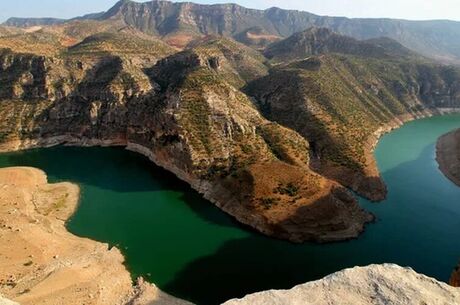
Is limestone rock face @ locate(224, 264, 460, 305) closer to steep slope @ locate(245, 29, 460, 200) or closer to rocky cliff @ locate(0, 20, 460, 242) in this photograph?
rocky cliff @ locate(0, 20, 460, 242)

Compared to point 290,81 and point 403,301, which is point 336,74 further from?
point 403,301

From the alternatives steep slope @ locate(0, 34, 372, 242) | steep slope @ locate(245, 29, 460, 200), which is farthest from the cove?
steep slope @ locate(245, 29, 460, 200)

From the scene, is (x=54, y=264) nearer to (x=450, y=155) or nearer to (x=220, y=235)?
(x=220, y=235)

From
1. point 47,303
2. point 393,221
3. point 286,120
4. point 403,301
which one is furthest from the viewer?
point 286,120

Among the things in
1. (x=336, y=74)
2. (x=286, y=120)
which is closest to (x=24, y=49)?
(x=286, y=120)

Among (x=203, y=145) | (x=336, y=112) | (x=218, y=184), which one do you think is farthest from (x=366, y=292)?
(x=336, y=112)

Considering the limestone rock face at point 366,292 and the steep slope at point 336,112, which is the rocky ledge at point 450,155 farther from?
the limestone rock face at point 366,292
